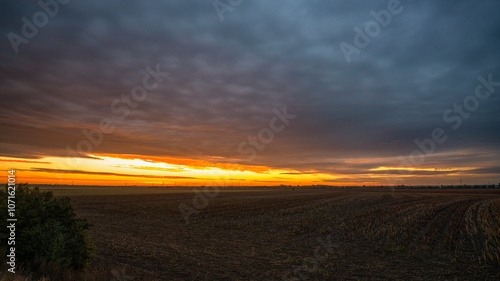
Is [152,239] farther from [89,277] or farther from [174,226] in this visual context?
[89,277]

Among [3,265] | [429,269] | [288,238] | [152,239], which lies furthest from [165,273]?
[429,269]

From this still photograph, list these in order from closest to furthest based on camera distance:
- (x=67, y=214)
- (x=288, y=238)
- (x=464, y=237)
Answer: (x=67, y=214) < (x=464, y=237) < (x=288, y=238)

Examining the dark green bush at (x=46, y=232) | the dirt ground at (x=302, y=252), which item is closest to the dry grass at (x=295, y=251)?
the dirt ground at (x=302, y=252)

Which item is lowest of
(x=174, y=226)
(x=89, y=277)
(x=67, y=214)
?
Answer: (x=174, y=226)

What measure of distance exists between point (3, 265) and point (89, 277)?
236 cm

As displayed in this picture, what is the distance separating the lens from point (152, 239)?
1750cm

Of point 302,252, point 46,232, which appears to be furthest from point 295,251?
point 46,232

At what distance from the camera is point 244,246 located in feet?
52.6

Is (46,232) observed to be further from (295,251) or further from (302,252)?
(302,252)

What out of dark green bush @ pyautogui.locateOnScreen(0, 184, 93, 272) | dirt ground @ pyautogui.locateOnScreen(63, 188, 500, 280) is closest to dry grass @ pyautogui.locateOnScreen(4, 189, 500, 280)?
dirt ground @ pyautogui.locateOnScreen(63, 188, 500, 280)

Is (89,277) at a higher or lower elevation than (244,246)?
higher

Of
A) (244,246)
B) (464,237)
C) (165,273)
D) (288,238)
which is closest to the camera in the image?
(165,273)

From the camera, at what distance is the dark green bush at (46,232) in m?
8.00

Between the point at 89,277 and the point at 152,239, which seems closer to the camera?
the point at 89,277
